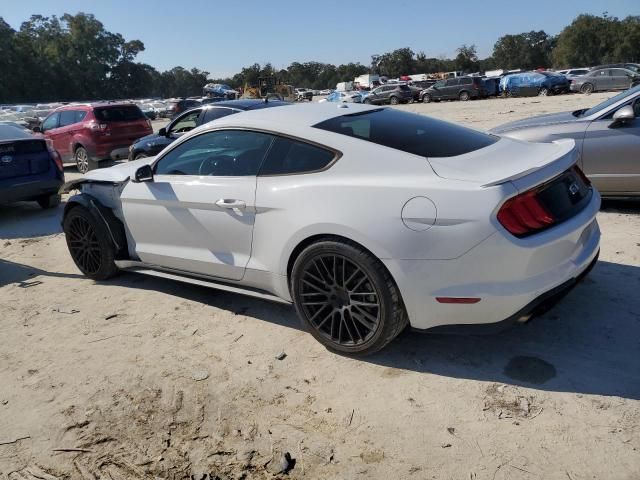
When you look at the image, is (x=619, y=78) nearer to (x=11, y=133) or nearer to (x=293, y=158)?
(x=11, y=133)

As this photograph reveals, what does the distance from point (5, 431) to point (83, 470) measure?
0.71m

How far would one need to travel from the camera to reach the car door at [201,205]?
3.77 m

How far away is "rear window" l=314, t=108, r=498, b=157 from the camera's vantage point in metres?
3.36

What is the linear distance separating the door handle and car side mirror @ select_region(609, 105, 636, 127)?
14.1 feet

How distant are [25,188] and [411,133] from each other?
6.82 metres

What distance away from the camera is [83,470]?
2.68 meters

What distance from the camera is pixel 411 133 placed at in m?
3.60

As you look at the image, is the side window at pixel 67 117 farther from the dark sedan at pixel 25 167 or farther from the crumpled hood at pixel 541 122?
the crumpled hood at pixel 541 122

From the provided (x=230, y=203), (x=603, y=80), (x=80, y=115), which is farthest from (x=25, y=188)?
(x=603, y=80)

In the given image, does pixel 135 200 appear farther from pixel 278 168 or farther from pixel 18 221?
pixel 18 221

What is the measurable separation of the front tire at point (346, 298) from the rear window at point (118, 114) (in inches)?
425

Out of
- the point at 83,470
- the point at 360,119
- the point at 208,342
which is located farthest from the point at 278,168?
the point at 83,470

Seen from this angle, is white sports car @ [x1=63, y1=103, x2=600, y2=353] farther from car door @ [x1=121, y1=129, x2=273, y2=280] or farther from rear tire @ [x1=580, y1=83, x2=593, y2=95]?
rear tire @ [x1=580, y1=83, x2=593, y2=95]

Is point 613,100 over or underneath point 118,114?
underneath
